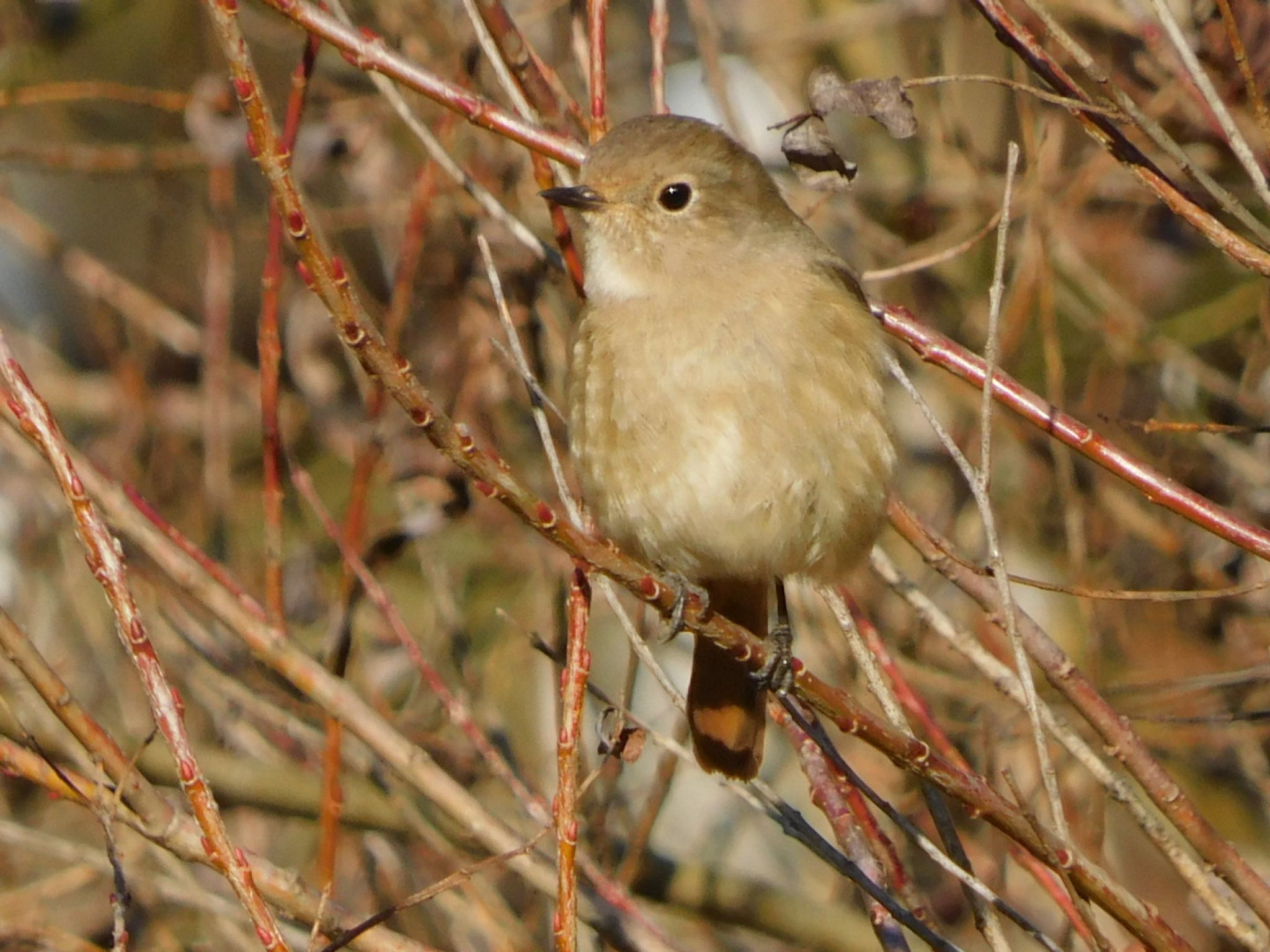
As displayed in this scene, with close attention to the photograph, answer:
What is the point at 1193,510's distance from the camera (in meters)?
2.82

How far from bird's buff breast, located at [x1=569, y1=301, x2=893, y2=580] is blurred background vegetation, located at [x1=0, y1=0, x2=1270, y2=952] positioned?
0.30 m

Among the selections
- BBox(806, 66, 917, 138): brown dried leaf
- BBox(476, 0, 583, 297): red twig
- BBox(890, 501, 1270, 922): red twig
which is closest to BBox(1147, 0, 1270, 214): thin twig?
BBox(806, 66, 917, 138): brown dried leaf

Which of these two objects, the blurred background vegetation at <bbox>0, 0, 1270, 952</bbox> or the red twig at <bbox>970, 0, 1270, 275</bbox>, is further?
the blurred background vegetation at <bbox>0, 0, 1270, 952</bbox>

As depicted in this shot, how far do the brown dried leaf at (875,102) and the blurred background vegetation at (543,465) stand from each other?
58cm

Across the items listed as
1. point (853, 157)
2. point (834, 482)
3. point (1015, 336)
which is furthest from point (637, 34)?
point (834, 482)

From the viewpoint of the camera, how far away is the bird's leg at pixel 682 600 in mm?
2865

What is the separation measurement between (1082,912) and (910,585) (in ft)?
3.47

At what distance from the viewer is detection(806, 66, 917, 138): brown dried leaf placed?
2873 mm

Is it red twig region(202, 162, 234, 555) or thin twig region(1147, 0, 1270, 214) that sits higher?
red twig region(202, 162, 234, 555)

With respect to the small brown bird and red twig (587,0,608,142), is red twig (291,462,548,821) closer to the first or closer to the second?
the small brown bird

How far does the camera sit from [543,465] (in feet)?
17.2

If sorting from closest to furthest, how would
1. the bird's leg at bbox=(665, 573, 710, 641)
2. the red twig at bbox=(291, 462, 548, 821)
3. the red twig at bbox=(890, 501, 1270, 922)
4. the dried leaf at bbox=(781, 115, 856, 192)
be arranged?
the red twig at bbox=(890, 501, 1270, 922)
the bird's leg at bbox=(665, 573, 710, 641)
the dried leaf at bbox=(781, 115, 856, 192)
the red twig at bbox=(291, 462, 548, 821)

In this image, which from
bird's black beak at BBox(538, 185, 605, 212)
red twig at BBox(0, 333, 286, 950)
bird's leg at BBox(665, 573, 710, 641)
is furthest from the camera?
bird's black beak at BBox(538, 185, 605, 212)

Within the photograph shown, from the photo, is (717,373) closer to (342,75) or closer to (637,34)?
(342,75)
